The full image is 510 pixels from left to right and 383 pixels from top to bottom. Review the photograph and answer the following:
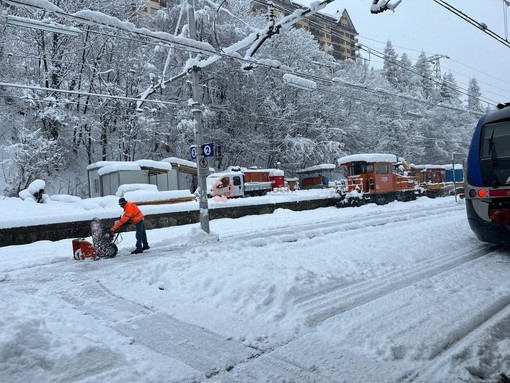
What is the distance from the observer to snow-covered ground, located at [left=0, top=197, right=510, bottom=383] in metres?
3.57

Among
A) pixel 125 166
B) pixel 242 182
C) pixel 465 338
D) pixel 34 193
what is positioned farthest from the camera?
pixel 242 182

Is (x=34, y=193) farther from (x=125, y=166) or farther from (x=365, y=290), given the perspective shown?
(x=365, y=290)

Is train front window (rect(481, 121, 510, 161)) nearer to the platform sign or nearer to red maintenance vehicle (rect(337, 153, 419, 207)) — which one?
the platform sign

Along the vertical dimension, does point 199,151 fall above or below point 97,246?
above

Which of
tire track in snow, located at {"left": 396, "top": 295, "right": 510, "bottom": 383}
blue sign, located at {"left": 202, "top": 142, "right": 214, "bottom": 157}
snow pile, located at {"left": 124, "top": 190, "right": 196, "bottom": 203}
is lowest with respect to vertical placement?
tire track in snow, located at {"left": 396, "top": 295, "right": 510, "bottom": 383}

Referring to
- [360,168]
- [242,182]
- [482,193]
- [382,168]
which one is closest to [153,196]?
[242,182]

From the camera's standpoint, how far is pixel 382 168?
83.9 feet

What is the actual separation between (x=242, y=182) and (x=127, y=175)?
8.59 metres

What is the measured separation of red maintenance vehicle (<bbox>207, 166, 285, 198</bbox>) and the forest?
18.7 ft

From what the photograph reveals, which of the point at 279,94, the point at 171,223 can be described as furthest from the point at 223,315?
the point at 279,94

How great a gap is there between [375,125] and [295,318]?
161 ft

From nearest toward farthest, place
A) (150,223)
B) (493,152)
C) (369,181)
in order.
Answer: (493,152)
(150,223)
(369,181)

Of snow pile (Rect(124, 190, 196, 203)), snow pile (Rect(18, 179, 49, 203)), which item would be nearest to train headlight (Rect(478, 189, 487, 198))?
snow pile (Rect(124, 190, 196, 203))

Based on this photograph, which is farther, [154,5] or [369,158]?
[154,5]
